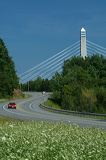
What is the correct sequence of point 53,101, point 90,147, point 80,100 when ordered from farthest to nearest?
point 53,101 < point 80,100 < point 90,147

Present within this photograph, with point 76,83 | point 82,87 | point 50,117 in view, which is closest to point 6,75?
point 76,83

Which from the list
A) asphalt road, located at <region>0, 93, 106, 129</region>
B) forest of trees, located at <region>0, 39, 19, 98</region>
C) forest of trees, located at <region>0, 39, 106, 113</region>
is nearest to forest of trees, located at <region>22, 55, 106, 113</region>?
forest of trees, located at <region>0, 39, 106, 113</region>

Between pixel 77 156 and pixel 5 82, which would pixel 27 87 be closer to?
pixel 5 82

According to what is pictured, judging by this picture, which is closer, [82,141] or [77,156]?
[77,156]

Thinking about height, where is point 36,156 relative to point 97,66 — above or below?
below

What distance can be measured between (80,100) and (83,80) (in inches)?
848

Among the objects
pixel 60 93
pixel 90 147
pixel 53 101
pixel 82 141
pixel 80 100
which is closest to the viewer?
pixel 90 147

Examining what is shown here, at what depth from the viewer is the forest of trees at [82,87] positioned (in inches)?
2930

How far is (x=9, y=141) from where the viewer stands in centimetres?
1226

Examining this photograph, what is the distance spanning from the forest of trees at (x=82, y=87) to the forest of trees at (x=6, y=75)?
1122cm

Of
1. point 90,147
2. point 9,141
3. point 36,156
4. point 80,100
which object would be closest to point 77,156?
point 36,156

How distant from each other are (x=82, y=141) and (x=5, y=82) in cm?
11495

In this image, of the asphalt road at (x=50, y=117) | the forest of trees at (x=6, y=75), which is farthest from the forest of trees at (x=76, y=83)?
the asphalt road at (x=50, y=117)

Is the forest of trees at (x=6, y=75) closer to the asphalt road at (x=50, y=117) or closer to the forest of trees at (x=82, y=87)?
the forest of trees at (x=82, y=87)
